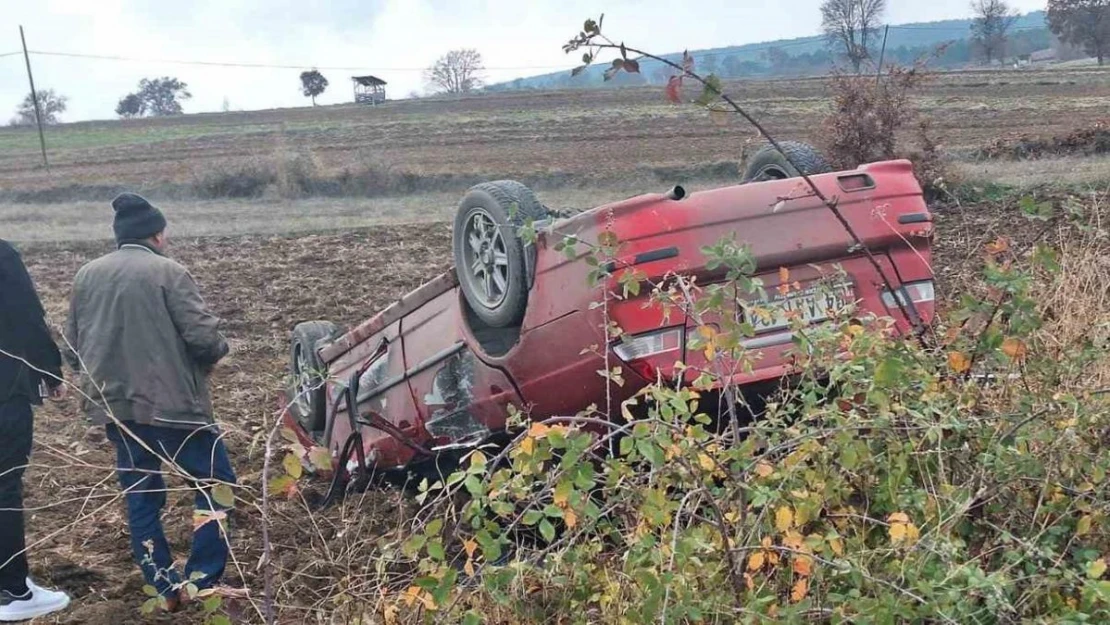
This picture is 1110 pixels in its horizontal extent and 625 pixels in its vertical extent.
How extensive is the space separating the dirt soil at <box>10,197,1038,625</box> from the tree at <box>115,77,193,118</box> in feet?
228

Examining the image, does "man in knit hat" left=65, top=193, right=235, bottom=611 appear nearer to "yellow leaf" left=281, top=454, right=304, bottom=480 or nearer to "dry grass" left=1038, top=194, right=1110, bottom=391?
"yellow leaf" left=281, top=454, right=304, bottom=480

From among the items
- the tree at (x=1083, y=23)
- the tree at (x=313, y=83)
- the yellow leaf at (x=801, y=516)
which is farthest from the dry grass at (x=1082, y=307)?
the tree at (x=313, y=83)

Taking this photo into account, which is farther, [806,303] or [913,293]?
[913,293]

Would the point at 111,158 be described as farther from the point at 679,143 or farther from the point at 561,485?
the point at 561,485

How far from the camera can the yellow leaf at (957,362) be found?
2.94 m

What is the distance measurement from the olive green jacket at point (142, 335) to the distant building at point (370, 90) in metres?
56.5

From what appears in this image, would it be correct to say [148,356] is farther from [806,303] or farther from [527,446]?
[806,303]

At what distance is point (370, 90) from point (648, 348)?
59.1m

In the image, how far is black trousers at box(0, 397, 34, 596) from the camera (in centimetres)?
441

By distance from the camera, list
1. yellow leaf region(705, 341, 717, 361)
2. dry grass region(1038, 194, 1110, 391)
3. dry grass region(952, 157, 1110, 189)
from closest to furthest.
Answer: yellow leaf region(705, 341, 717, 361)
dry grass region(1038, 194, 1110, 391)
dry grass region(952, 157, 1110, 189)

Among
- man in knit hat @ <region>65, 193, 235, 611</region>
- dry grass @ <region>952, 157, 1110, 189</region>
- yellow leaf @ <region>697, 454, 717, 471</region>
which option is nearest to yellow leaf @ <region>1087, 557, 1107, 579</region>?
yellow leaf @ <region>697, 454, 717, 471</region>

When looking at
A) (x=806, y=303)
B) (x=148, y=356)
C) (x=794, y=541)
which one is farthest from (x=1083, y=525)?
(x=148, y=356)

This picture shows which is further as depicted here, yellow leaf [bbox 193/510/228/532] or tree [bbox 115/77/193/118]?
tree [bbox 115/77/193/118]

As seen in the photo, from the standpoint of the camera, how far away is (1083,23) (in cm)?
5431
